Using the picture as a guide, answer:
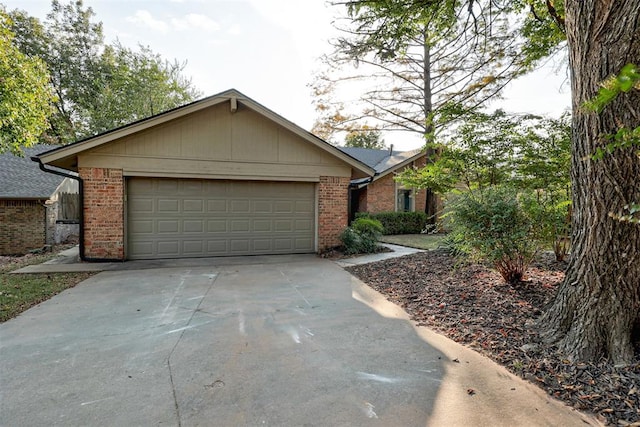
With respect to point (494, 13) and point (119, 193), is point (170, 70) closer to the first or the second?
point (119, 193)

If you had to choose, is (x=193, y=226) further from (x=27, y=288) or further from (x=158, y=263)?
(x=27, y=288)

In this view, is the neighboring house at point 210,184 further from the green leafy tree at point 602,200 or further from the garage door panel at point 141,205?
the green leafy tree at point 602,200

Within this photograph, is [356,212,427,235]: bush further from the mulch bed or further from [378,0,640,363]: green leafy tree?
[378,0,640,363]: green leafy tree

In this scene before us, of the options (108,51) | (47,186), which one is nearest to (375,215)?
(47,186)

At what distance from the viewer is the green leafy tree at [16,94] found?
765cm

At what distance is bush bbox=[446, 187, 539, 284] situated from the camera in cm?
459

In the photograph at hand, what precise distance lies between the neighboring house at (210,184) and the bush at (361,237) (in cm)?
40

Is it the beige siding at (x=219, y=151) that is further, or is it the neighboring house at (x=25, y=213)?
the neighboring house at (x=25, y=213)

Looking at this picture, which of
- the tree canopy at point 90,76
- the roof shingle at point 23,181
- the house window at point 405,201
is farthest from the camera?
the tree canopy at point 90,76

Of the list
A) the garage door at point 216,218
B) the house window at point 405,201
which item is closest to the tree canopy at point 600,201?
the garage door at point 216,218

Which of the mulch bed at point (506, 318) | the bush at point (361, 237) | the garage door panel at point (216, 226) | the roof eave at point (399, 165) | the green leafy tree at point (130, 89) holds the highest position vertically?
the green leafy tree at point (130, 89)

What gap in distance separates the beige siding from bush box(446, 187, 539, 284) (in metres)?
4.93

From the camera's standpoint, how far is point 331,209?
928cm

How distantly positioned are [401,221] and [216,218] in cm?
931
